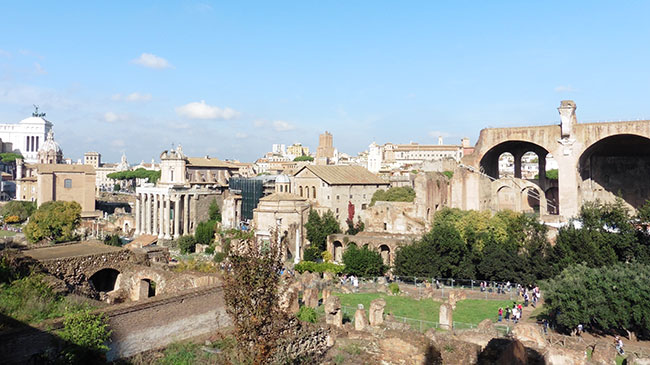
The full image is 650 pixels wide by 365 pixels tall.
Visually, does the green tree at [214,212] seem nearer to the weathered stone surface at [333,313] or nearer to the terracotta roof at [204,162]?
the terracotta roof at [204,162]

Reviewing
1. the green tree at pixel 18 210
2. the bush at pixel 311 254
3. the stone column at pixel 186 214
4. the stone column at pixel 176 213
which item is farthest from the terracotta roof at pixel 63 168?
the bush at pixel 311 254

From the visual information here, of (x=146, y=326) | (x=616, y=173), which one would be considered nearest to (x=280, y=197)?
(x=616, y=173)

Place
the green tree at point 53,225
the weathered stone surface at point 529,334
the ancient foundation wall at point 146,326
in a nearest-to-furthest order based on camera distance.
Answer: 1. the ancient foundation wall at point 146,326
2. the weathered stone surface at point 529,334
3. the green tree at point 53,225

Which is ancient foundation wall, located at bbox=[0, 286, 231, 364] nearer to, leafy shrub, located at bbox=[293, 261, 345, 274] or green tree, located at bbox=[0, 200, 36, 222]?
leafy shrub, located at bbox=[293, 261, 345, 274]

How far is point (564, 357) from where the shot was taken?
13.1m

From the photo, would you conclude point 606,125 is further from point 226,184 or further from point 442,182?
point 226,184

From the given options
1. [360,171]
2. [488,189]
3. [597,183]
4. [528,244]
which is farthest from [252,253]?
[360,171]

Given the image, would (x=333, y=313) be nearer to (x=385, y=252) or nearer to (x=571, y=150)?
(x=385, y=252)

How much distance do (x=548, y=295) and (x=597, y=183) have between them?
73.0 feet

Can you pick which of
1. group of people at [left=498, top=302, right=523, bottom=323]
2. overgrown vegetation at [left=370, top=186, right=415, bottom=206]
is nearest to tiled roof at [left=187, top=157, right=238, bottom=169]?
overgrown vegetation at [left=370, top=186, right=415, bottom=206]

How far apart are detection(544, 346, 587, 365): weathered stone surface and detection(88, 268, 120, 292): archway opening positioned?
13.8 metres

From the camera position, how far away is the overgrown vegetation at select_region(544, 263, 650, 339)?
57.4 ft

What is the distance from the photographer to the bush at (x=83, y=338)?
1060cm

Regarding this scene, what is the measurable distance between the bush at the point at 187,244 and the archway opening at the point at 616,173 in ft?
106
